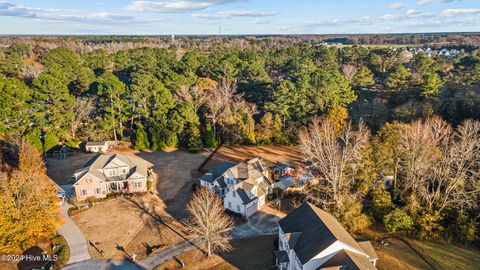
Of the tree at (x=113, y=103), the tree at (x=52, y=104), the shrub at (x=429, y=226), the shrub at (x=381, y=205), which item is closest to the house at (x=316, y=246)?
the shrub at (x=381, y=205)

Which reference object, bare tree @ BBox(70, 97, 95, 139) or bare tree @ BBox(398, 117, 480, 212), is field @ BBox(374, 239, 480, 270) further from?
bare tree @ BBox(70, 97, 95, 139)

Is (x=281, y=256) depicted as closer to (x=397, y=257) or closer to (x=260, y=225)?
(x=260, y=225)

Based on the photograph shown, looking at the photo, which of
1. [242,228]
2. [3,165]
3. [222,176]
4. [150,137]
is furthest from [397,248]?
[3,165]

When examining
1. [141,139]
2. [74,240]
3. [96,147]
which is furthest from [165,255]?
[96,147]

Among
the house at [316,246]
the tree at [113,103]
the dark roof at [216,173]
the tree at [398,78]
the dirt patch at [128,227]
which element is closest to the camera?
the house at [316,246]

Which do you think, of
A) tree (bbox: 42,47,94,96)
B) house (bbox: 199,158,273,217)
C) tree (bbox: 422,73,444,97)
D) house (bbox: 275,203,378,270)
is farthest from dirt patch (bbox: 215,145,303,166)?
tree (bbox: 42,47,94,96)

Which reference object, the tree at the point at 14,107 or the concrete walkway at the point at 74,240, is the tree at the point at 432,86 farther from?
the tree at the point at 14,107
